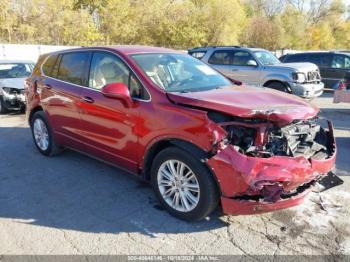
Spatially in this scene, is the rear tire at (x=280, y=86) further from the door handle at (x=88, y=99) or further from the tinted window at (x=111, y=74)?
the door handle at (x=88, y=99)

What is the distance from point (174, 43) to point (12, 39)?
1790 cm

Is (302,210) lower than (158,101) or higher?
lower

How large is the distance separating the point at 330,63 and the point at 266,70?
499 centimetres

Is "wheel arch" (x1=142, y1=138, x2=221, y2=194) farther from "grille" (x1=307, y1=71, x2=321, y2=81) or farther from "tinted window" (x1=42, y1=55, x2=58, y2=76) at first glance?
"grille" (x1=307, y1=71, x2=321, y2=81)

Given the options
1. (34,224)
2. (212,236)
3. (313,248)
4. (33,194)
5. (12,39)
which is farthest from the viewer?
(12,39)

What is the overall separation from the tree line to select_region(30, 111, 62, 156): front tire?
23071 millimetres

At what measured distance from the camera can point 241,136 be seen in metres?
3.37

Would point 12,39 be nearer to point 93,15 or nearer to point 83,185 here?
point 93,15

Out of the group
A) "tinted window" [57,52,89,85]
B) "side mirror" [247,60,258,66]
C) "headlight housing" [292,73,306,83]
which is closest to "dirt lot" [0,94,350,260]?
"tinted window" [57,52,89,85]

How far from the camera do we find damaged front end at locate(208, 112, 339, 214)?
10.4 feet

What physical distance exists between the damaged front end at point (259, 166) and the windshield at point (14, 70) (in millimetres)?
9175

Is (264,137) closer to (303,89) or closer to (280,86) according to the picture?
(303,89)

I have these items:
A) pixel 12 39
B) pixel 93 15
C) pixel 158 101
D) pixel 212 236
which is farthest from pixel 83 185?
pixel 93 15

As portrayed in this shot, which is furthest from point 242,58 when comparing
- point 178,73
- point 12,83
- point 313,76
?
point 178,73
